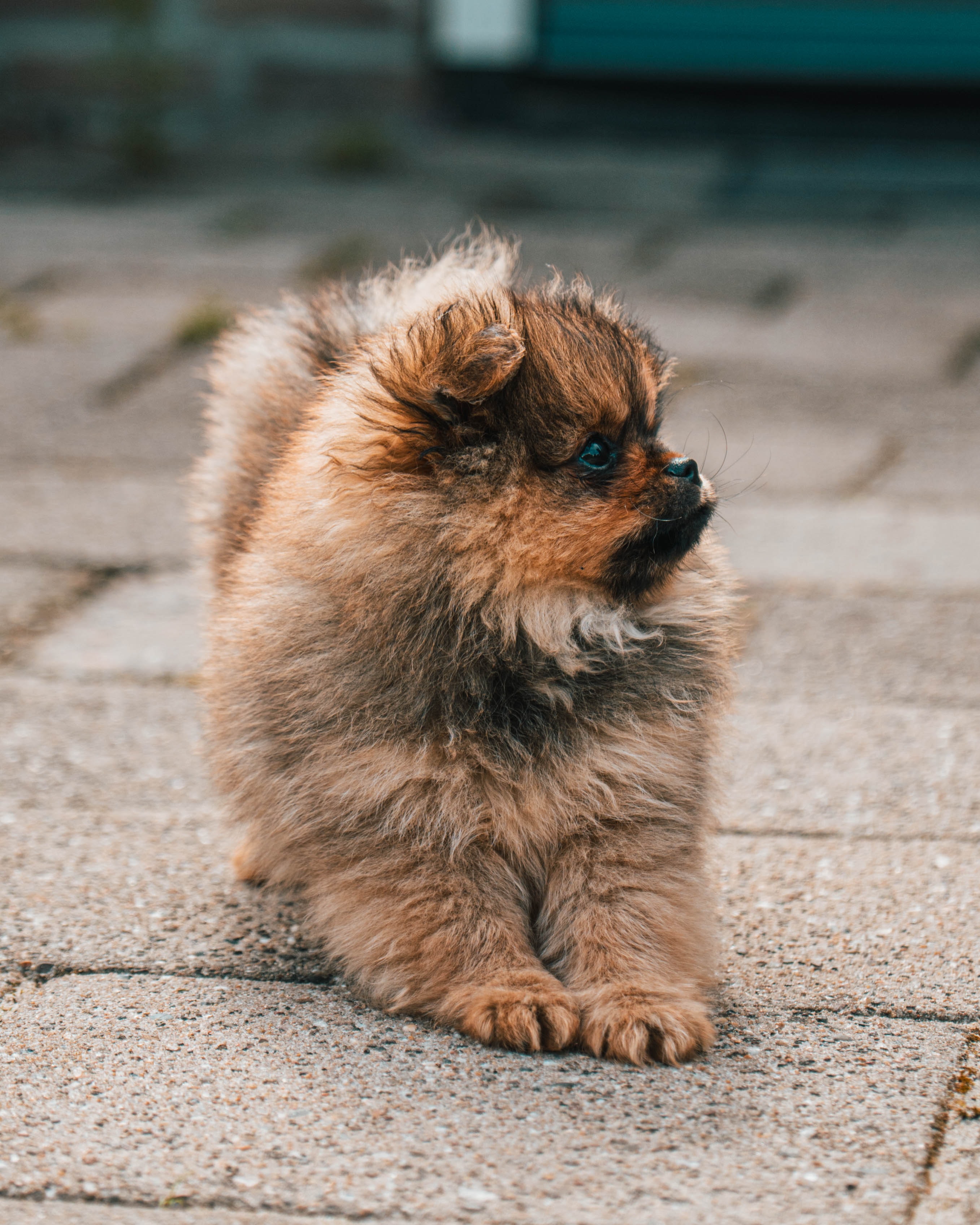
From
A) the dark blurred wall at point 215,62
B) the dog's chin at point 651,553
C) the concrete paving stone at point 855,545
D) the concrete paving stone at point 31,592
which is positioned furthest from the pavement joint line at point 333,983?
the dark blurred wall at point 215,62

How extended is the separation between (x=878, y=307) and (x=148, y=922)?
226 inches

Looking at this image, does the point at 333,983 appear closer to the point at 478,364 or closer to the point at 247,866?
the point at 247,866

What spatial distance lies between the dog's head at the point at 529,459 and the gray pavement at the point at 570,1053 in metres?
0.84

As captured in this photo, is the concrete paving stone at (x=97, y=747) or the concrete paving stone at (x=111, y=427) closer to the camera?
the concrete paving stone at (x=97, y=747)

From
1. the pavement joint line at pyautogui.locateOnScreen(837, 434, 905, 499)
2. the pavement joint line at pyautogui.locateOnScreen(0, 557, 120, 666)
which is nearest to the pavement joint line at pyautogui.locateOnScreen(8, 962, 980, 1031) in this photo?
the pavement joint line at pyautogui.locateOnScreen(0, 557, 120, 666)

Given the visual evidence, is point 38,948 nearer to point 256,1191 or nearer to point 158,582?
point 256,1191

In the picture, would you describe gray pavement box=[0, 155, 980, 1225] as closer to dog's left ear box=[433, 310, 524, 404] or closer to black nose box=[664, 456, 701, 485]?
black nose box=[664, 456, 701, 485]

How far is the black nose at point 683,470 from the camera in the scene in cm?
269

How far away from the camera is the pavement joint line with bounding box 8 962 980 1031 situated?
264 cm

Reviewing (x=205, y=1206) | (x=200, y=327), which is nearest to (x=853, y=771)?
(x=205, y=1206)

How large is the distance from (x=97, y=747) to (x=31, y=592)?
1.11m

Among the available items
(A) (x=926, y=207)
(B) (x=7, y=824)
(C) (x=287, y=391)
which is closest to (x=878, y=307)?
(A) (x=926, y=207)

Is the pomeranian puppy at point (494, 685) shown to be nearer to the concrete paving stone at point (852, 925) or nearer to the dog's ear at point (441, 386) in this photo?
the dog's ear at point (441, 386)

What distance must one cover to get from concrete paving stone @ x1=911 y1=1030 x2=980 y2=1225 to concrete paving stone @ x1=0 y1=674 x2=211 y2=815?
1883 millimetres
